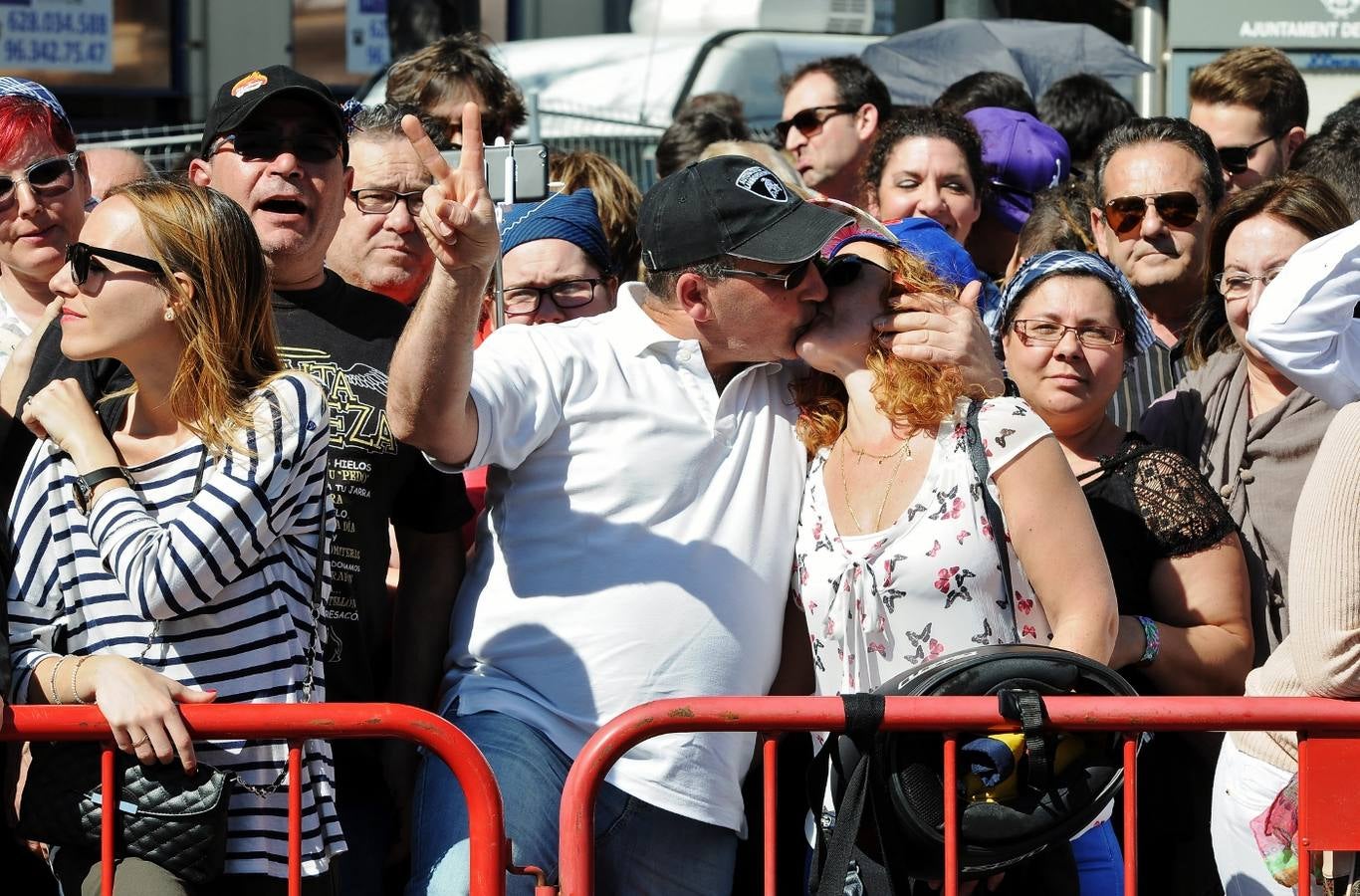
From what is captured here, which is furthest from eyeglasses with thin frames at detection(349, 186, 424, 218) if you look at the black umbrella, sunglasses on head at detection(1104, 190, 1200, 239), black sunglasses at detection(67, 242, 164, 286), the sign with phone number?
the sign with phone number

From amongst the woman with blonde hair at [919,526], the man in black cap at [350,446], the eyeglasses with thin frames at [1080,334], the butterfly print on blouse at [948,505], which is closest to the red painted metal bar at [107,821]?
the man in black cap at [350,446]

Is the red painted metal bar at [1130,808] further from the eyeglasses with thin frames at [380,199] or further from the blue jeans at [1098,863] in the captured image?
the eyeglasses with thin frames at [380,199]

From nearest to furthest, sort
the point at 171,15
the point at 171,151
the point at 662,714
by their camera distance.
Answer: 1. the point at 662,714
2. the point at 171,151
3. the point at 171,15

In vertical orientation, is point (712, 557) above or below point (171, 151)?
below

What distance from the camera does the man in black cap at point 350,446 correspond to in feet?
10.7

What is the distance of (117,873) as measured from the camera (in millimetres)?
2736

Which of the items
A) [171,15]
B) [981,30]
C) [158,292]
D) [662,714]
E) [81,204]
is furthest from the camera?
[171,15]

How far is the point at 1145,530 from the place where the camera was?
347cm

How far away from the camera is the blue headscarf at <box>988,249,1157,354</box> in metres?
3.75

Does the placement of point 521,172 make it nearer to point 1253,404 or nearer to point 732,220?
point 732,220

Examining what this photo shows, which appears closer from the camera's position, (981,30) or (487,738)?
(487,738)

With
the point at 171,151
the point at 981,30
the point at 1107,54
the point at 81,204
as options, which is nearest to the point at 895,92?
the point at 981,30

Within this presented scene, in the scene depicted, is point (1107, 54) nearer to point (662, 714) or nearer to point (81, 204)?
point (81, 204)

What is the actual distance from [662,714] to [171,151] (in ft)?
24.7
